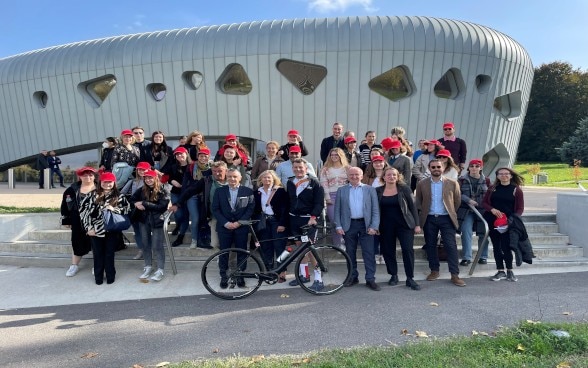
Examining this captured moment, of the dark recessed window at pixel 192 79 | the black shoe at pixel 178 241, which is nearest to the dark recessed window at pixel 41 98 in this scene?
the dark recessed window at pixel 192 79

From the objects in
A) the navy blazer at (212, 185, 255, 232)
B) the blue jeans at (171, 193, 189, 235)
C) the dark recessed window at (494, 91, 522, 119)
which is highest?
the dark recessed window at (494, 91, 522, 119)

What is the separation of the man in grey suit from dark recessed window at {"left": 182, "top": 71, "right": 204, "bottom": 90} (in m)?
15.0

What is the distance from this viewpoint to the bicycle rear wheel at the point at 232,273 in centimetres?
499

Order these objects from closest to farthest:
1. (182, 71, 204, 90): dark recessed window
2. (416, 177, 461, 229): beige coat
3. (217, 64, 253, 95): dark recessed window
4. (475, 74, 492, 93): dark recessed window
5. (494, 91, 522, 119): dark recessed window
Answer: (416, 177, 461, 229): beige coat < (475, 74, 492, 93): dark recessed window < (217, 64, 253, 95): dark recessed window < (182, 71, 204, 90): dark recessed window < (494, 91, 522, 119): dark recessed window

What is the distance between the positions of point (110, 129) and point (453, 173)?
18.8 meters

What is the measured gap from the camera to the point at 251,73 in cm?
1767

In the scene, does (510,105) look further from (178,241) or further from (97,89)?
(97,89)

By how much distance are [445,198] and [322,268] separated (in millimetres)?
1991

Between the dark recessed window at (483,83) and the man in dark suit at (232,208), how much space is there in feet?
53.2

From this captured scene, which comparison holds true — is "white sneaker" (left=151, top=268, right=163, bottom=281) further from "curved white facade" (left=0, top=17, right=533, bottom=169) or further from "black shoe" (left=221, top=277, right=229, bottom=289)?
"curved white facade" (left=0, top=17, right=533, bottom=169)

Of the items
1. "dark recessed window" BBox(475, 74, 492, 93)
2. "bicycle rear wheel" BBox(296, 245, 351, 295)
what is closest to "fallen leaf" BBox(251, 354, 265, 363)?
"bicycle rear wheel" BBox(296, 245, 351, 295)

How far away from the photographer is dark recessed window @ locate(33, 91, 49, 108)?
69.8 ft

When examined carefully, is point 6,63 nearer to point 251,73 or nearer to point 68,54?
point 68,54

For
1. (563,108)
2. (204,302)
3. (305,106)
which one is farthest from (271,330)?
(563,108)
